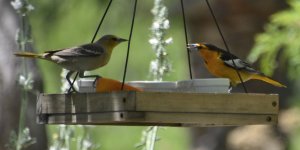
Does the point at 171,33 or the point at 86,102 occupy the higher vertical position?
the point at 171,33

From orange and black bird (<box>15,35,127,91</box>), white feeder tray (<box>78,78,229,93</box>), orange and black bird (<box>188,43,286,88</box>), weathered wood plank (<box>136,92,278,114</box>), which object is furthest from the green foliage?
orange and black bird (<box>15,35,127,91</box>)

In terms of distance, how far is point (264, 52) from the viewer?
6.68 m

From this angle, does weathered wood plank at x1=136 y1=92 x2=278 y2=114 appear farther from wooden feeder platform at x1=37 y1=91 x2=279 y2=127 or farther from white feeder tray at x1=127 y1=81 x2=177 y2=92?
white feeder tray at x1=127 y1=81 x2=177 y2=92

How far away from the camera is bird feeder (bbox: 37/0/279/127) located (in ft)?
14.3

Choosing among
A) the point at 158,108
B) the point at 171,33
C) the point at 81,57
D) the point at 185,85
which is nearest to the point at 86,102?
the point at 158,108

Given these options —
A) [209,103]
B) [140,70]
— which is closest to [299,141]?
[140,70]

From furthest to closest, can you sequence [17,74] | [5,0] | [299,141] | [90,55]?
[299,141] < [5,0] < [17,74] < [90,55]

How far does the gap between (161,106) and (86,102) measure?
46 centimetres

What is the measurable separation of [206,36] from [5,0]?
3656 mm

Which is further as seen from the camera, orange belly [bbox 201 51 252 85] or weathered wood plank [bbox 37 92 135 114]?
orange belly [bbox 201 51 252 85]

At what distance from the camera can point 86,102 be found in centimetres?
461

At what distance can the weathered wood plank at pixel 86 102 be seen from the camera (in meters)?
4.32

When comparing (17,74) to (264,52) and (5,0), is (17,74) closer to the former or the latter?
(5,0)

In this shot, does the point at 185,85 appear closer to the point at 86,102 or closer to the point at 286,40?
the point at 86,102
